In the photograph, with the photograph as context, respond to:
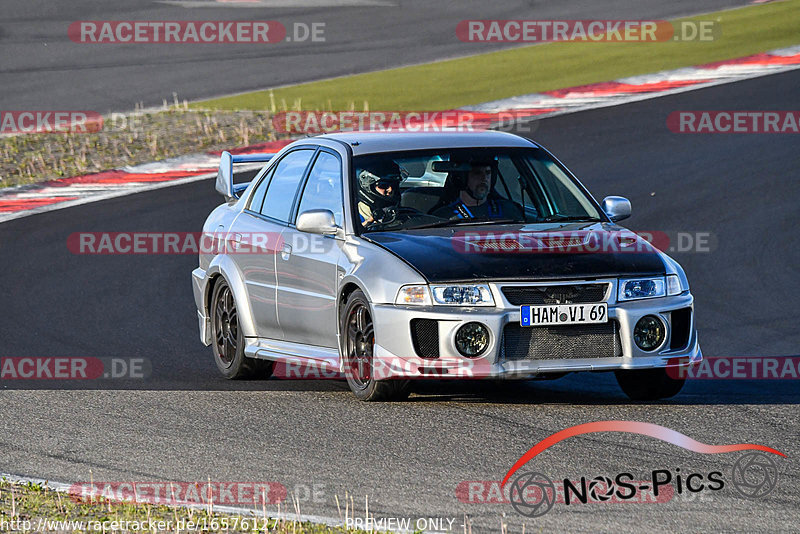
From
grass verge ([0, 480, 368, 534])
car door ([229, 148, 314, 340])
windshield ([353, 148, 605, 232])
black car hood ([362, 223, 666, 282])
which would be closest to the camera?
grass verge ([0, 480, 368, 534])

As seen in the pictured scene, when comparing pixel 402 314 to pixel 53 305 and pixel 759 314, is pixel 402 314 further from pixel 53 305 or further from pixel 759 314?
pixel 53 305

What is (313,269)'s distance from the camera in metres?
8.84

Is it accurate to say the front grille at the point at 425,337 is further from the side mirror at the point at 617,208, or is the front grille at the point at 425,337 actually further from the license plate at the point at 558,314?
the side mirror at the point at 617,208

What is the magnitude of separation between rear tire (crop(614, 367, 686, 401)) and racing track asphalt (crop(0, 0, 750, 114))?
15.5 m

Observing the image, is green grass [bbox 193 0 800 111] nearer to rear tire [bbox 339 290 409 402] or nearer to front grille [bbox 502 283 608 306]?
rear tire [bbox 339 290 409 402]

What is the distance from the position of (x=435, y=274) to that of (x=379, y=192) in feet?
3.83

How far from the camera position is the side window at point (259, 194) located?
32.8 ft

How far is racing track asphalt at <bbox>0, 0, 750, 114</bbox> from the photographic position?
2392cm

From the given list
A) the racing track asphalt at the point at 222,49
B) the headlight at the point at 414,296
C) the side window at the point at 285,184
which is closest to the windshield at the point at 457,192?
the side window at the point at 285,184

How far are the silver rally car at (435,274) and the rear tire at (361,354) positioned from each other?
0.04ft

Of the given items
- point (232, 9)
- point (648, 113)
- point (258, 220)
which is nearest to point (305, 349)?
point (258, 220)

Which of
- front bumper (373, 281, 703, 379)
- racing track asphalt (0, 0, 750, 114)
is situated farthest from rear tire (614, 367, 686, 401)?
racing track asphalt (0, 0, 750, 114)

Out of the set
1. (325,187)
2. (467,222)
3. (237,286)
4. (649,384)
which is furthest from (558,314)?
(237,286)

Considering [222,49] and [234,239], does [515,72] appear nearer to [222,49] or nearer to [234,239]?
[222,49]
